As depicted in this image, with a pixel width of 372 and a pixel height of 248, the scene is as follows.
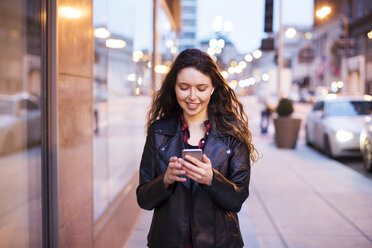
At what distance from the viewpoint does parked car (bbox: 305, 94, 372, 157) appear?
10.8 m

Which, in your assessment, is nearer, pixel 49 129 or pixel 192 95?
pixel 192 95

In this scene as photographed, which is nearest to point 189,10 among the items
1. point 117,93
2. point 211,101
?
point 117,93

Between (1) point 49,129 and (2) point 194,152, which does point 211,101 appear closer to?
(2) point 194,152

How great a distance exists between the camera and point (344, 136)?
1081 centimetres

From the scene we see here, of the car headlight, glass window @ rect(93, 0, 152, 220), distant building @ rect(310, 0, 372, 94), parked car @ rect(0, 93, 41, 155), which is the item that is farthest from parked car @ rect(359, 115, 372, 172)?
distant building @ rect(310, 0, 372, 94)

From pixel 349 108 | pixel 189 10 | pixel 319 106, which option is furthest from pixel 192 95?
pixel 189 10

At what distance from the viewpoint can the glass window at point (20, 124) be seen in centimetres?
254

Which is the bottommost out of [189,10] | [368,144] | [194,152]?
[368,144]

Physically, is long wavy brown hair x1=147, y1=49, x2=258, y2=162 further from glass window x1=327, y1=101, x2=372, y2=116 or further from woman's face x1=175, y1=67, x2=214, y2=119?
glass window x1=327, y1=101, x2=372, y2=116

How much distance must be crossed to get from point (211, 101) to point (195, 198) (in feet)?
2.13

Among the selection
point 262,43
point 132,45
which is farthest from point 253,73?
point 132,45

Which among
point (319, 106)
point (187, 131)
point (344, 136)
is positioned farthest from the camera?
point (319, 106)

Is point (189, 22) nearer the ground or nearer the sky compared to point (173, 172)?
nearer the sky

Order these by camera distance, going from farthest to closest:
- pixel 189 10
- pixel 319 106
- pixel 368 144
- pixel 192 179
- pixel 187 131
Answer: pixel 189 10, pixel 319 106, pixel 368 144, pixel 187 131, pixel 192 179
